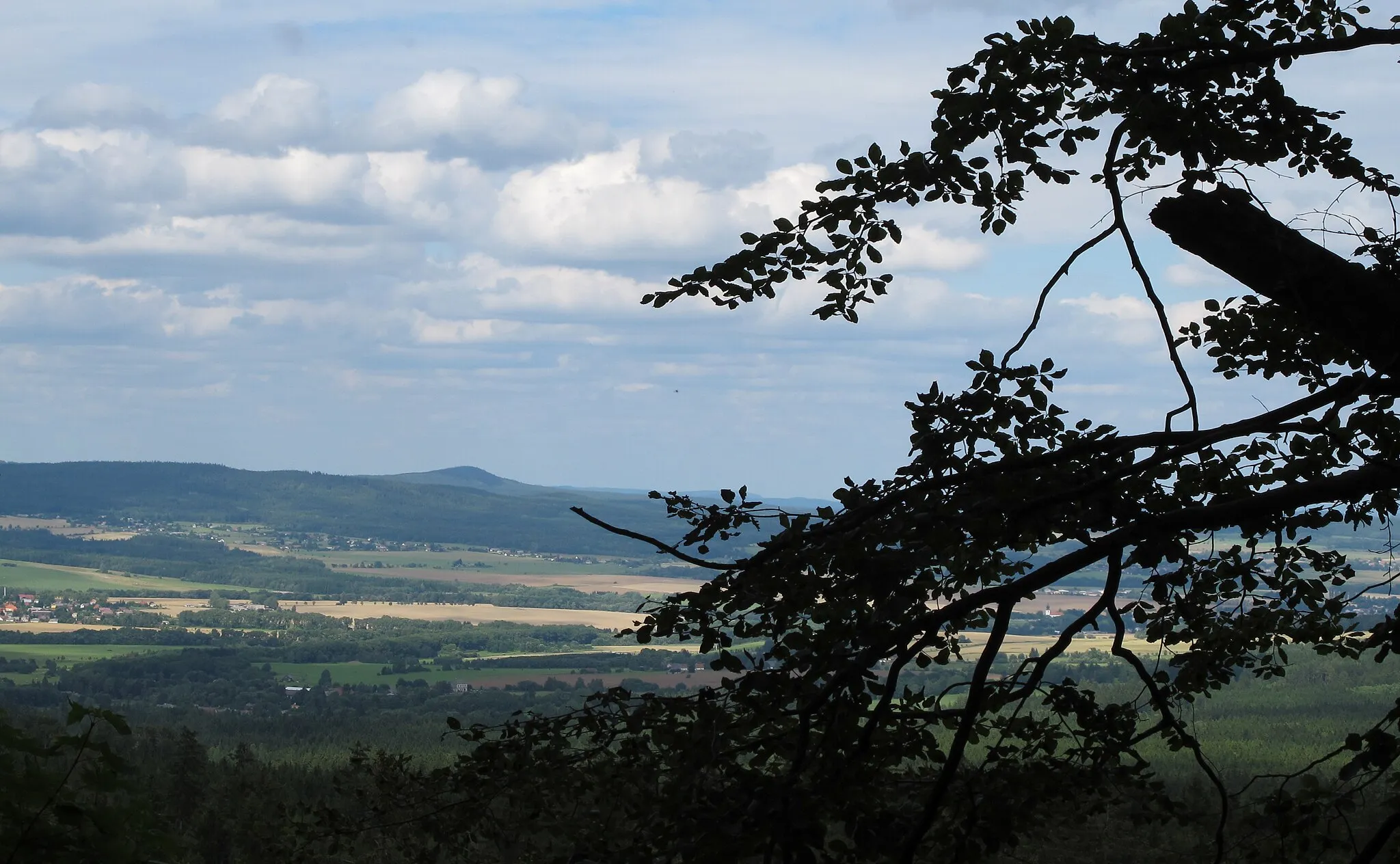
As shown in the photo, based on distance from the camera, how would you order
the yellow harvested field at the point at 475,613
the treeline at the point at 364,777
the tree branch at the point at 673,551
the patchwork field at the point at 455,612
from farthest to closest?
the patchwork field at the point at 455,612 → the yellow harvested field at the point at 475,613 → the tree branch at the point at 673,551 → the treeline at the point at 364,777

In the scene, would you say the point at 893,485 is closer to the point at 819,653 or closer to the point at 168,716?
the point at 819,653

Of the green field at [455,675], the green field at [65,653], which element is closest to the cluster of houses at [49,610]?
the green field at [65,653]

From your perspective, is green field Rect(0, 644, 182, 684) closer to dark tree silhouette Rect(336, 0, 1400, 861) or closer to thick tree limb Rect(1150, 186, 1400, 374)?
dark tree silhouette Rect(336, 0, 1400, 861)

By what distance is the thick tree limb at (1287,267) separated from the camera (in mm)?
5492

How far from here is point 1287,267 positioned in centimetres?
547

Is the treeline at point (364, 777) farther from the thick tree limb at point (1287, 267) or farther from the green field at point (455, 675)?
the green field at point (455, 675)

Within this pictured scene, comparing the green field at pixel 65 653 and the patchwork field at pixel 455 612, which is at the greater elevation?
the patchwork field at pixel 455 612

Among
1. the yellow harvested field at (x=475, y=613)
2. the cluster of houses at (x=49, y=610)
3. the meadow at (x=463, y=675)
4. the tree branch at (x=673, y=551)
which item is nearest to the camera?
the tree branch at (x=673, y=551)

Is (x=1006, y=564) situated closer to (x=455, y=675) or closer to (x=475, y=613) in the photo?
(x=455, y=675)

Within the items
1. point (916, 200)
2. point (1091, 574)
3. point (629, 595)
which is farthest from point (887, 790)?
point (629, 595)

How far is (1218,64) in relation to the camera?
5703mm

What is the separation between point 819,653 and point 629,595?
18263 centimetres

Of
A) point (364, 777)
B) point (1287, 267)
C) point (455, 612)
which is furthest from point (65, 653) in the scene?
point (1287, 267)

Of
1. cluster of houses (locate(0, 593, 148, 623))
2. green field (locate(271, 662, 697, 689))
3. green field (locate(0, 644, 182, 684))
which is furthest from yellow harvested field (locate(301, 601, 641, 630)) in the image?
green field (locate(0, 644, 182, 684))
